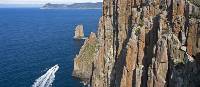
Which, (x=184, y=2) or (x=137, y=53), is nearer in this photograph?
(x=184, y=2)

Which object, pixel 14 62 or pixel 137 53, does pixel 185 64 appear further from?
pixel 14 62

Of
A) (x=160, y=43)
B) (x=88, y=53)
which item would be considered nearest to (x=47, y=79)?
(x=88, y=53)

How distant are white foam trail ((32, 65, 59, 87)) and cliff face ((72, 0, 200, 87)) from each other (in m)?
61.5

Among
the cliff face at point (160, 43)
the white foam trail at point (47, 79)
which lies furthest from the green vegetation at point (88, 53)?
the cliff face at point (160, 43)

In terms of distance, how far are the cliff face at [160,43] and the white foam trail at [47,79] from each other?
202ft

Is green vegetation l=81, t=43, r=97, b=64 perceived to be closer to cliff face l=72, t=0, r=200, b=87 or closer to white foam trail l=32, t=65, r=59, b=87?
white foam trail l=32, t=65, r=59, b=87

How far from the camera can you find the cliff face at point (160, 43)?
206ft

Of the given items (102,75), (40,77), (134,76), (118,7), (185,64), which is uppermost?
(118,7)

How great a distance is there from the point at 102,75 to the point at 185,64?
49955mm

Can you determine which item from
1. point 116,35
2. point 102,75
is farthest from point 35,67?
point 116,35

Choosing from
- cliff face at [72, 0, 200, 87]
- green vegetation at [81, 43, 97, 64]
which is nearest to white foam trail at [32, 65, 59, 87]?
green vegetation at [81, 43, 97, 64]

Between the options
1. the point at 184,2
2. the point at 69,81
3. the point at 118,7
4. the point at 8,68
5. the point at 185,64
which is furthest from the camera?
the point at 8,68

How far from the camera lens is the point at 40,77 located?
16012cm

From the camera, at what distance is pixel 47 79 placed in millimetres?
156875
